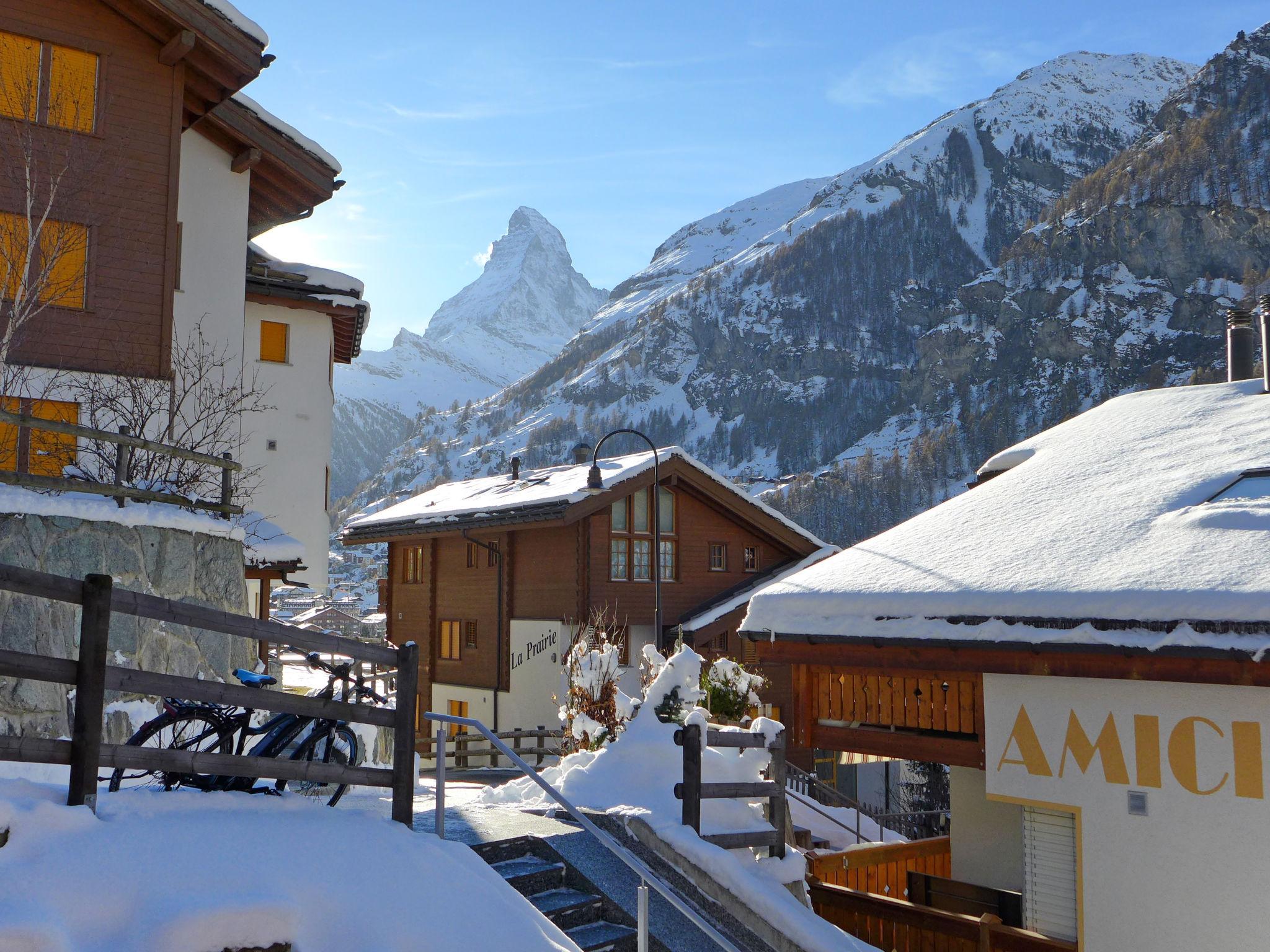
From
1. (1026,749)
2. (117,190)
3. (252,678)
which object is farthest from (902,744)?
(117,190)

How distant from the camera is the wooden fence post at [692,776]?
8.71m

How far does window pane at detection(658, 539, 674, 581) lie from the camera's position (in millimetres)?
29656

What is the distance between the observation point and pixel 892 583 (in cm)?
1077

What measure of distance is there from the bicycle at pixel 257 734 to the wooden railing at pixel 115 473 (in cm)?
378

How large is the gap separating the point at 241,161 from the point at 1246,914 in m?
16.5

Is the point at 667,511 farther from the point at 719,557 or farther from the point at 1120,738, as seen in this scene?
the point at 1120,738

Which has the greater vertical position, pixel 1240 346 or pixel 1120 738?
pixel 1240 346

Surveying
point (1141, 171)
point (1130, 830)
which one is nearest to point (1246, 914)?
point (1130, 830)

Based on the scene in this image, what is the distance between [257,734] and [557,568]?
2195 cm

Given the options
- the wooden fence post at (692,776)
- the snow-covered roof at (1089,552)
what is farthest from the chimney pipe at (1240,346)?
the wooden fence post at (692,776)

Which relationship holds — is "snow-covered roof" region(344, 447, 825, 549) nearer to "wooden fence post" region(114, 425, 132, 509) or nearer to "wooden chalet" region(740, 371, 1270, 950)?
"wooden chalet" region(740, 371, 1270, 950)

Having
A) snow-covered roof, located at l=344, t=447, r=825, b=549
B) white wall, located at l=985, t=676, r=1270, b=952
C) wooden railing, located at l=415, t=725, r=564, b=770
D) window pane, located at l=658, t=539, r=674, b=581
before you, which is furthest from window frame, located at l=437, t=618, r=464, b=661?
white wall, located at l=985, t=676, r=1270, b=952

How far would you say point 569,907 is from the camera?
23.7 ft

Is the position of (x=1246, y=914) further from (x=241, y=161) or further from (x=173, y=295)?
(x=241, y=161)
